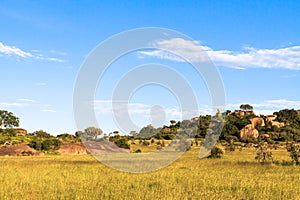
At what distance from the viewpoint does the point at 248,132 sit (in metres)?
90.3

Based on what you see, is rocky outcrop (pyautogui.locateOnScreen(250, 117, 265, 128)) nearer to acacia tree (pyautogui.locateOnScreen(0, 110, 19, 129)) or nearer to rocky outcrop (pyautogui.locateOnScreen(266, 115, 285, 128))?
rocky outcrop (pyautogui.locateOnScreen(266, 115, 285, 128))

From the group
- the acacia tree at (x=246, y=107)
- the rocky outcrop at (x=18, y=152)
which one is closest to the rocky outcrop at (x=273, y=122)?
the acacia tree at (x=246, y=107)

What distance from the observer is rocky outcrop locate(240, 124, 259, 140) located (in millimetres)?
89125

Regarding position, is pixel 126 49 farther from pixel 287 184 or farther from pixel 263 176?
pixel 287 184

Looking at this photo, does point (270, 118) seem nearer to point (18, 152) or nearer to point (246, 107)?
point (246, 107)

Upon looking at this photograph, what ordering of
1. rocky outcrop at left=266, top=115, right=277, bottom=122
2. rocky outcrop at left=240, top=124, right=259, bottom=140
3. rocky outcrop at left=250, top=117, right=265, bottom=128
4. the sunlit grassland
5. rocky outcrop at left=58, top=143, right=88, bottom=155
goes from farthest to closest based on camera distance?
rocky outcrop at left=266, top=115, right=277, bottom=122
rocky outcrop at left=250, top=117, right=265, bottom=128
rocky outcrop at left=240, top=124, right=259, bottom=140
rocky outcrop at left=58, top=143, right=88, bottom=155
the sunlit grassland

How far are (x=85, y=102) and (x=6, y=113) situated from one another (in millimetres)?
80307

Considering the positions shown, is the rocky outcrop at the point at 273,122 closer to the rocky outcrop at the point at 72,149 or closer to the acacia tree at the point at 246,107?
the acacia tree at the point at 246,107

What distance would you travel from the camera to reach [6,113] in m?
103

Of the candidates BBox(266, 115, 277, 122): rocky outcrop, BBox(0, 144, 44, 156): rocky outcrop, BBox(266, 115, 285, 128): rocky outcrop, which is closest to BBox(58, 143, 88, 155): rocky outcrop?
BBox(0, 144, 44, 156): rocky outcrop

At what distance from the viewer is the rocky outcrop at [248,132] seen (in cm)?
8912

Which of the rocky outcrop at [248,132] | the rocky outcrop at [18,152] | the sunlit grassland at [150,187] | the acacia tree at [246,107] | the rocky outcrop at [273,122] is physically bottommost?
the sunlit grassland at [150,187]

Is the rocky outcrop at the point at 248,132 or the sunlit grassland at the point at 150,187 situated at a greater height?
the rocky outcrop at the point at 248,132

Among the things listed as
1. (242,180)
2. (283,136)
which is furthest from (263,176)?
(283,136)
